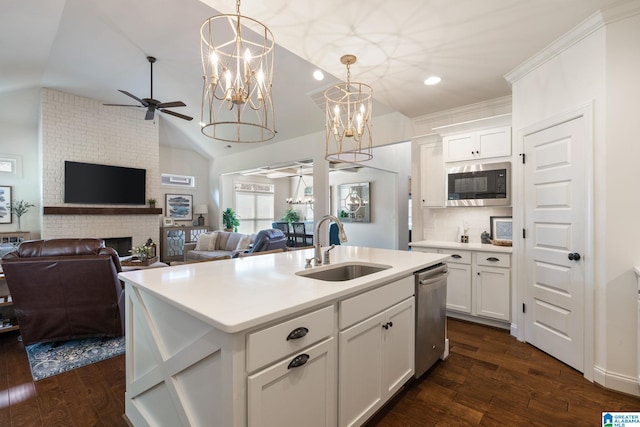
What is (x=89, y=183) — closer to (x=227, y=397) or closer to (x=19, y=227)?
(x=19, y=227)

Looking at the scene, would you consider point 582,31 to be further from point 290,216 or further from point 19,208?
point 290,216

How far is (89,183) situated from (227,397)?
694 cm

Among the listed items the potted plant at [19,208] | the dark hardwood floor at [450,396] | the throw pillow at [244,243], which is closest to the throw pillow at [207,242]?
the throw pillow at [244,243]

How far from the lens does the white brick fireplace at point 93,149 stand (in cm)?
570

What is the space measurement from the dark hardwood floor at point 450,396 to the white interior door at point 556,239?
249 mm

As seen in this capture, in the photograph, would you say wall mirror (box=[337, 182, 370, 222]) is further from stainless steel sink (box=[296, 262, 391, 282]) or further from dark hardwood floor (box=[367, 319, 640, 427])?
stainless steel sink (box=[296, 262, 391, 282])

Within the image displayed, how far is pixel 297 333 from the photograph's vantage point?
120cm

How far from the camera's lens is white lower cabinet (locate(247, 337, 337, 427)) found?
1.08 meters

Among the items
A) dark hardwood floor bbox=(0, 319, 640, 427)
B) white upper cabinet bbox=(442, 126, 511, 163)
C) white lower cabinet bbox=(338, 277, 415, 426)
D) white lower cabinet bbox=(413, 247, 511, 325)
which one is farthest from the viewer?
white upper cabinet bbox=(442, 126, 511, 163)

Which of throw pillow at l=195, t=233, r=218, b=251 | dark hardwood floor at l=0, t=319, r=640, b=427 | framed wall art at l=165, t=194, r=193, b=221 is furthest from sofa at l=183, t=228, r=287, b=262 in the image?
dark hardwood floor at l=0, t=319, r=640, b=427

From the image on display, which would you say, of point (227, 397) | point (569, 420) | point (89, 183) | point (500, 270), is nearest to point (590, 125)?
point (500, 270)

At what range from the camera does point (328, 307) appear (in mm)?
1363

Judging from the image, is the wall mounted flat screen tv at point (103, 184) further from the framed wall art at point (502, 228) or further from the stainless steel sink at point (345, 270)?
the framed wall art at point (502, 228)

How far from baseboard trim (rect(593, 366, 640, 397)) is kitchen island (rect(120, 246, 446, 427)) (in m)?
1.49
